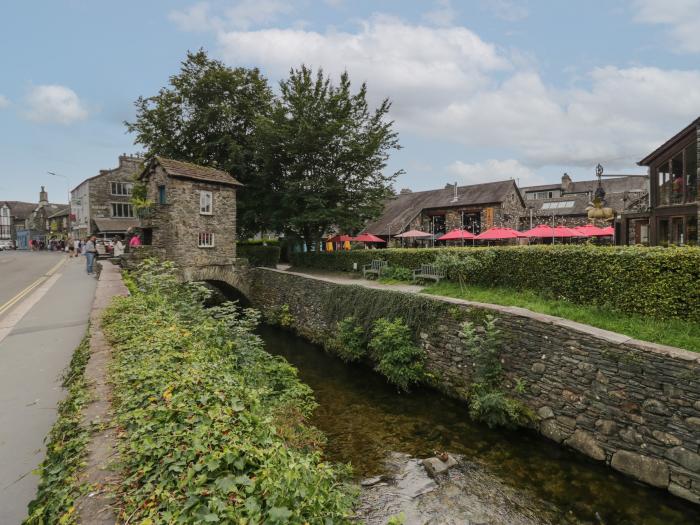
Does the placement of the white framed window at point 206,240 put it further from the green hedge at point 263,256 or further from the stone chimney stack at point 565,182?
the stone chimney stack at point 565,182

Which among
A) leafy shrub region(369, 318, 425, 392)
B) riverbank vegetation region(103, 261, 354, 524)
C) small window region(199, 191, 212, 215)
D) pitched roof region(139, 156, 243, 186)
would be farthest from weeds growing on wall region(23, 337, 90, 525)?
small window region(199, 191, 212, 215)

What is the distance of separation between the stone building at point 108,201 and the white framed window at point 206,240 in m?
32.1

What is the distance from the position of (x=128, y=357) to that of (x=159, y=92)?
29.8m

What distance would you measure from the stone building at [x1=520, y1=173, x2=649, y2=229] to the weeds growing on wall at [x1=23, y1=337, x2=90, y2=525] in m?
34.6

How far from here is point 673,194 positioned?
18062 millimetres

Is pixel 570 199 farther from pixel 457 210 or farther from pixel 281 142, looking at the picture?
pixel 281 142

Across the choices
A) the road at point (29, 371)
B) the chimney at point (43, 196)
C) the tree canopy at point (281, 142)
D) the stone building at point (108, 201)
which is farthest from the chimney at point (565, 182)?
the chimney at point (43, 196)

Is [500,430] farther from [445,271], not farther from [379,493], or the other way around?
[445,271]

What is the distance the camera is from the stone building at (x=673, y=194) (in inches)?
642

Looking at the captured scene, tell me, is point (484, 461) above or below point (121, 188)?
below

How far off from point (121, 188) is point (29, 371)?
52.4m

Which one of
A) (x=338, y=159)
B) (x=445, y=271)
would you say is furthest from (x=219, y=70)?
(x=445, y=271)

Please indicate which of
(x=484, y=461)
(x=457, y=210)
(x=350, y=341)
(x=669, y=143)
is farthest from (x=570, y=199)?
(x=484, y=461)

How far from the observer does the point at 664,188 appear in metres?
19.0
